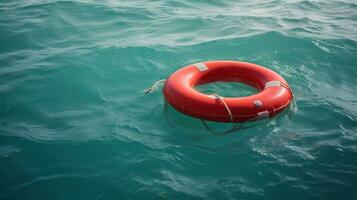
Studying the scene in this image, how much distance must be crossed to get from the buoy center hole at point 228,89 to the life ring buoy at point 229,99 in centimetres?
17

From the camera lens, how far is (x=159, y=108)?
4418 mm

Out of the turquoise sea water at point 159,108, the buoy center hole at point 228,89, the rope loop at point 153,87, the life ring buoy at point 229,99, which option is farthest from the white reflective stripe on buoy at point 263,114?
the rope loop at point 153,87

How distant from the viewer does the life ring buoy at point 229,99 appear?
12.3 ft

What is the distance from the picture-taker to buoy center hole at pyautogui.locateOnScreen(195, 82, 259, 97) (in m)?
4.63

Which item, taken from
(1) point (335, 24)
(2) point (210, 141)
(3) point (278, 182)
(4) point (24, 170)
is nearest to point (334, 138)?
(3) point (278, 182)

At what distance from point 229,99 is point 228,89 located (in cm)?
90

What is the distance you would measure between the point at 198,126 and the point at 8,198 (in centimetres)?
198

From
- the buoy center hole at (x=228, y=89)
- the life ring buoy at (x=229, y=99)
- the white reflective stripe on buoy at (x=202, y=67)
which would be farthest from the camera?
the buoy center hole at (x=228, y=89)

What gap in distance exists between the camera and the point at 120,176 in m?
3.35

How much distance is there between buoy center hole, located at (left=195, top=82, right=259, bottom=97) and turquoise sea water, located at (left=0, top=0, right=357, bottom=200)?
0.03 meters

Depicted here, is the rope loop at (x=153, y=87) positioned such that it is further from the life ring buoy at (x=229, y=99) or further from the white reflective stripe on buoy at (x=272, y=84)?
the white reflective stripe on buoy at (x=272, y=84)

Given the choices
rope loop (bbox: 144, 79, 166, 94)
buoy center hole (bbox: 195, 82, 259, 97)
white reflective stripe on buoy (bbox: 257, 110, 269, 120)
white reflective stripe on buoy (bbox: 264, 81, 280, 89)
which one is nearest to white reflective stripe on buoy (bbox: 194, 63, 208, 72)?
buoy center hole (bbox: 195, 82, 259, 97)

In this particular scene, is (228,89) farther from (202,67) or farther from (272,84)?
(272,84)

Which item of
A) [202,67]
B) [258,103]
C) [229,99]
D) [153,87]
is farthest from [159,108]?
[258,103]
